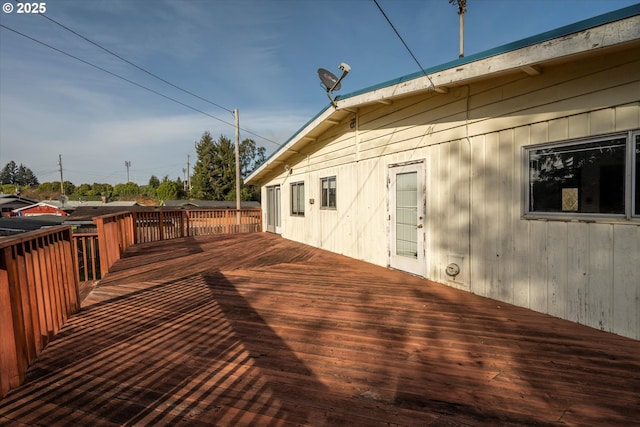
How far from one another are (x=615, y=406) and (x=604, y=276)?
1.47 m

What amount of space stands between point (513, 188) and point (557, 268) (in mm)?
963

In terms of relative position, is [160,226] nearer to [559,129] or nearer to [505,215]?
[505,215]

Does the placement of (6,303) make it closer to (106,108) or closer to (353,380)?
(353,380)

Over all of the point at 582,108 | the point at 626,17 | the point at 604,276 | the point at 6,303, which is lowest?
the point at 604,276

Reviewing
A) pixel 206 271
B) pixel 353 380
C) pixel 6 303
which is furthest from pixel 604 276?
pixel 206 271

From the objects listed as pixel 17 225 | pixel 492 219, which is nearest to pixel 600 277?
pixel 492 219

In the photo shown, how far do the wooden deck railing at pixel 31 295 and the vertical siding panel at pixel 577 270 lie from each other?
457 cm

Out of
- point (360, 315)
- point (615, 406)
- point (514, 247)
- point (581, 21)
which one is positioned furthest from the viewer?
point (514, 247)

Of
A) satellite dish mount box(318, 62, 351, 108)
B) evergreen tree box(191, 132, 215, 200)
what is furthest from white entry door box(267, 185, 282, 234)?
evergreen tree box(191, 132, 215, 200)

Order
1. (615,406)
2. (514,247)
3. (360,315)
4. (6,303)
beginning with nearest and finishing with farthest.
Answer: (615,406) < (6,303) < (360,315) < (514,247)

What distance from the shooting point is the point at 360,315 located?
3.15 meters

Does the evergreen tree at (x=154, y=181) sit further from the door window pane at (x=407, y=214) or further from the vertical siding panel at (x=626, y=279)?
the vertical siding panel at (x=626, y=279)

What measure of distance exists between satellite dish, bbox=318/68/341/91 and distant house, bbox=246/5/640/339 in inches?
10.8

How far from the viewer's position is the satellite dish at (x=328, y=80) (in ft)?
18.6
